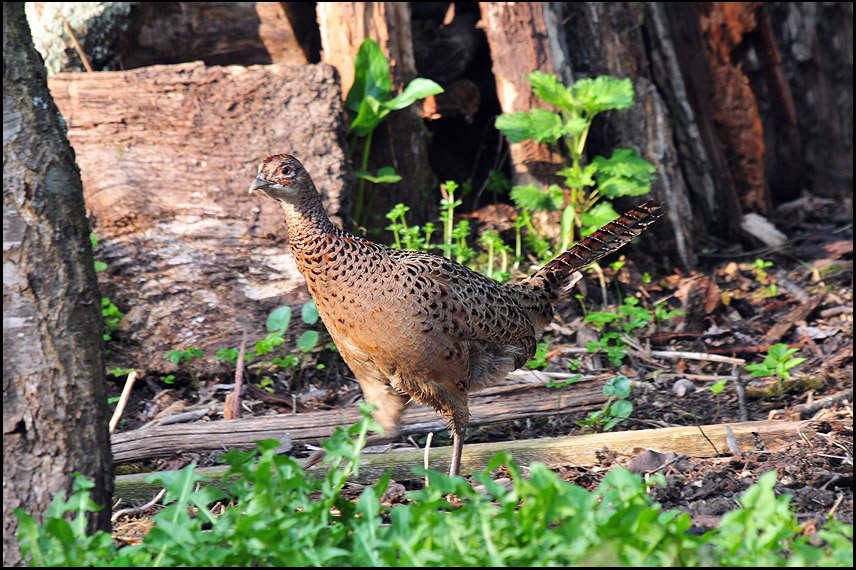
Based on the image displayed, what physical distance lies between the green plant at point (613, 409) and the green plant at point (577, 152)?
1.70m

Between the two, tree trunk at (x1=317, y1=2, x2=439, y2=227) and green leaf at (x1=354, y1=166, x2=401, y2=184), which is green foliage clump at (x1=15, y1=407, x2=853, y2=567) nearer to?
green leaf at (x1=354, y1=166, x2=401, y2=184)

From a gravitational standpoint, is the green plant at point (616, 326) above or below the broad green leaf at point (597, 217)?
below

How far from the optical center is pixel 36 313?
246cm

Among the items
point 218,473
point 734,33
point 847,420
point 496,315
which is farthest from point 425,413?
point 734,33

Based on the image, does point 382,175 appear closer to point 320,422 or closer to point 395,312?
point 320,422

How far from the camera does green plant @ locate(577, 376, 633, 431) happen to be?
406cm

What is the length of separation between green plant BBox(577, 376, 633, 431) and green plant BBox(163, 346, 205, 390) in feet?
8.03

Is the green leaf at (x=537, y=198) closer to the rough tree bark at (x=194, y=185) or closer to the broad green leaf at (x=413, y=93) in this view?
Answer: the broad green leaf at (x=413, y=93)

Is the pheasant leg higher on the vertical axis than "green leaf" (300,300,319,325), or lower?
lower

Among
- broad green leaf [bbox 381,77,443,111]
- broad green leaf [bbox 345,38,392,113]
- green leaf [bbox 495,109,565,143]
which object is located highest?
broad green leaf [bbox 345,38,392,113]

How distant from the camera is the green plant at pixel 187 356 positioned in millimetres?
4746

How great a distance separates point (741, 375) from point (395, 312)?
265 centimetres

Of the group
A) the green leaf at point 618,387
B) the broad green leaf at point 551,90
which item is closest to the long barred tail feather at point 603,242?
the green leaf at point 618,387

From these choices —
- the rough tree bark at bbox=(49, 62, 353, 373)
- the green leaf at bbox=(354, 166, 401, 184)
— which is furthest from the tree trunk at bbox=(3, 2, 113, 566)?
the green leaf at bbox=(354, 166, 401, 184)
